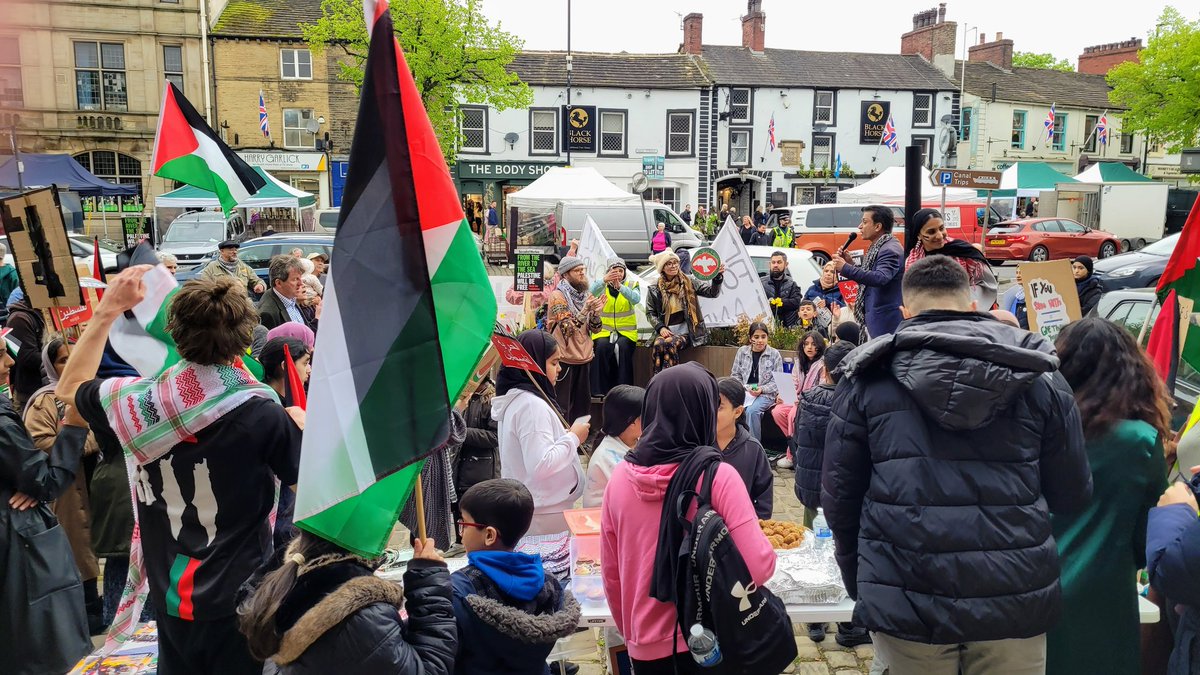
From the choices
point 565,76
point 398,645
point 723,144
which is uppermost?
point 565,76

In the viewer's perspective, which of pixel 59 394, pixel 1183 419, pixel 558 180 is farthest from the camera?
pixel 558 180

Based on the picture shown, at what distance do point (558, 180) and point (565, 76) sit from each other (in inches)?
850

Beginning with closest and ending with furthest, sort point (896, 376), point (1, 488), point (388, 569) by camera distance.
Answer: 1. point (896, 376)
2. point (1, 488)
3. point (388, 569)

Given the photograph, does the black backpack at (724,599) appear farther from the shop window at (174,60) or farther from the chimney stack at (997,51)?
the chimney stack at (997,51)

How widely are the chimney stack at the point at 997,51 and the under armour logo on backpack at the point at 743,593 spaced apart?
49669mm

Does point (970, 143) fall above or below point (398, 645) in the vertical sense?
above

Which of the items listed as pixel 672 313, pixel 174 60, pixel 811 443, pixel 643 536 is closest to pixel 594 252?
pixel 672 313

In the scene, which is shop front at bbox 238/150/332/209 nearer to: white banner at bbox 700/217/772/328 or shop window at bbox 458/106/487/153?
shop window at bbox 458/106/487/153

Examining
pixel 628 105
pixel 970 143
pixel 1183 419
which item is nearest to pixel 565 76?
pixel 628 105

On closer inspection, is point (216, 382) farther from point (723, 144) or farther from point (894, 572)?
point (723, 144)

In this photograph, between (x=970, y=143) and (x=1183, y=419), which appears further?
(x=970, y=143)

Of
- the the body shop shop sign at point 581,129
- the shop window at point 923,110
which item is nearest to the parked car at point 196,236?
the the body shop shop sign at point 581,129

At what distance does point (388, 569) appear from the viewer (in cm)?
426

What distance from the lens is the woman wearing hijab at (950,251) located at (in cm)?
555
